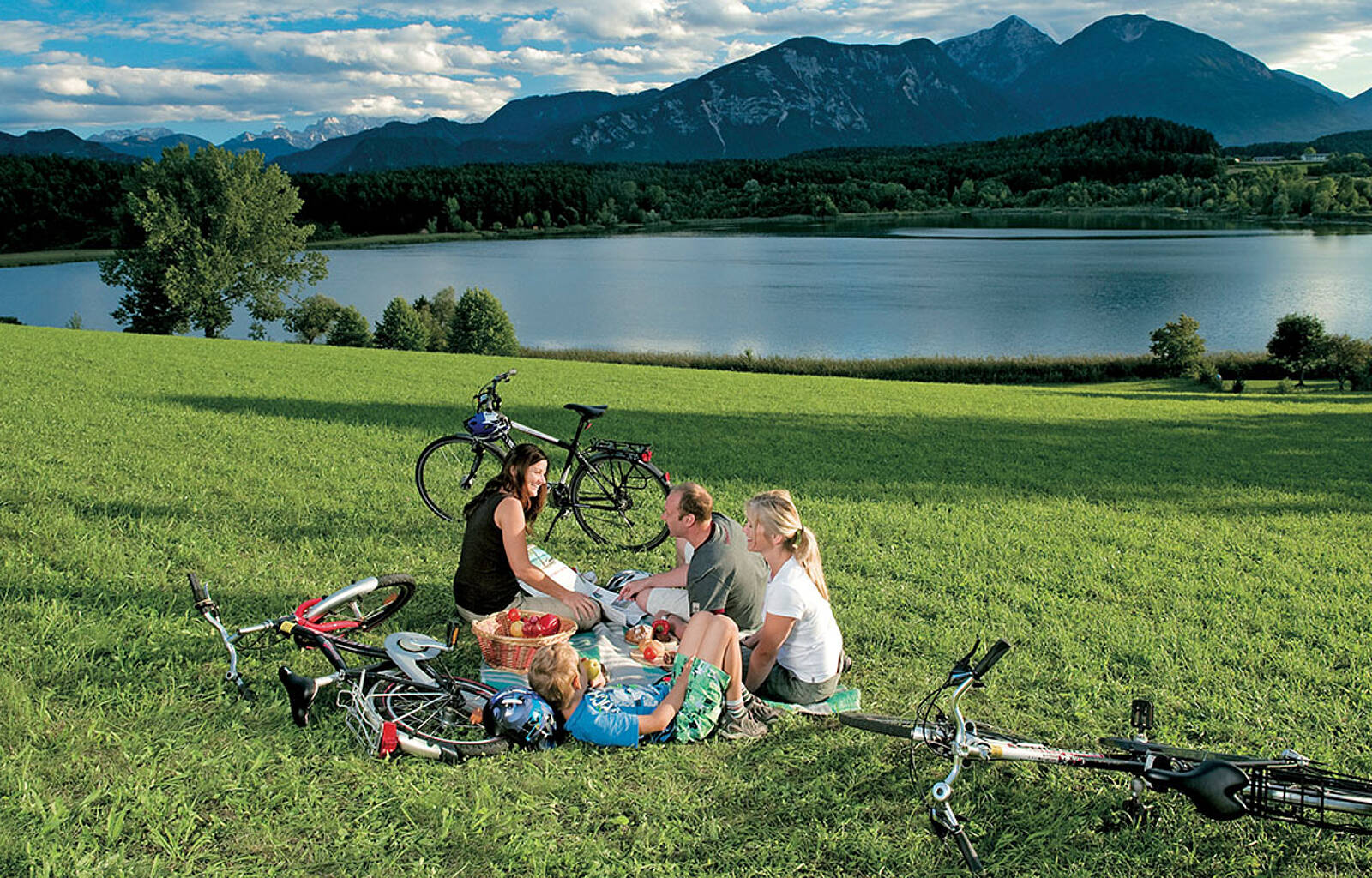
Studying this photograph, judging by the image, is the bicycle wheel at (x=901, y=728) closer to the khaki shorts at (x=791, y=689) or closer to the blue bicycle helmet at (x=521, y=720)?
the khaki shorts at (x=791, y=689)

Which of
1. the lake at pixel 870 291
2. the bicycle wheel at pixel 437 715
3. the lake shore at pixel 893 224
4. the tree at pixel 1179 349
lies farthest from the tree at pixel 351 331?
the lake shore at pixel 893 224

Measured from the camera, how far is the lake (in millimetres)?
58031

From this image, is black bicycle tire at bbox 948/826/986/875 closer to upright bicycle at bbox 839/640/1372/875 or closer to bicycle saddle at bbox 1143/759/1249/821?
upright bicycle at bbox 839/640/1372/875

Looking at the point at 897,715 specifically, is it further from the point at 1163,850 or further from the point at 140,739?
the point at 140,739

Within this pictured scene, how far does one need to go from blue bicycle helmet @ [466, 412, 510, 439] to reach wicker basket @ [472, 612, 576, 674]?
302 centimetres

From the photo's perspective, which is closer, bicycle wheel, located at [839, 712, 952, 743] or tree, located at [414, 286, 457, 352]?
bicycle wheel, located at [839, 712, 952, 743]

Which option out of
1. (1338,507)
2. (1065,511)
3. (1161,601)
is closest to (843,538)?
(1161,601)

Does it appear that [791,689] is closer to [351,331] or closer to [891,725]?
[891,725]

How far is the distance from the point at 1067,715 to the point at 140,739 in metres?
5.59

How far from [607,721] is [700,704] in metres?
0.55

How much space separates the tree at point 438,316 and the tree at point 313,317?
5.86m

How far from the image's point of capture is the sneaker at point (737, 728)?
5.10 metres

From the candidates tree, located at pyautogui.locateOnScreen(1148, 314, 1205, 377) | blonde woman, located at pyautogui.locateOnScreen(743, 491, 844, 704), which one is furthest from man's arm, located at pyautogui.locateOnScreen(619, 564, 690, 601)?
tree, located at pyautogui.locateOnScreen(1148, 314, 1205, 377)

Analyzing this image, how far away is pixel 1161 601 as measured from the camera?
798 centimetres
